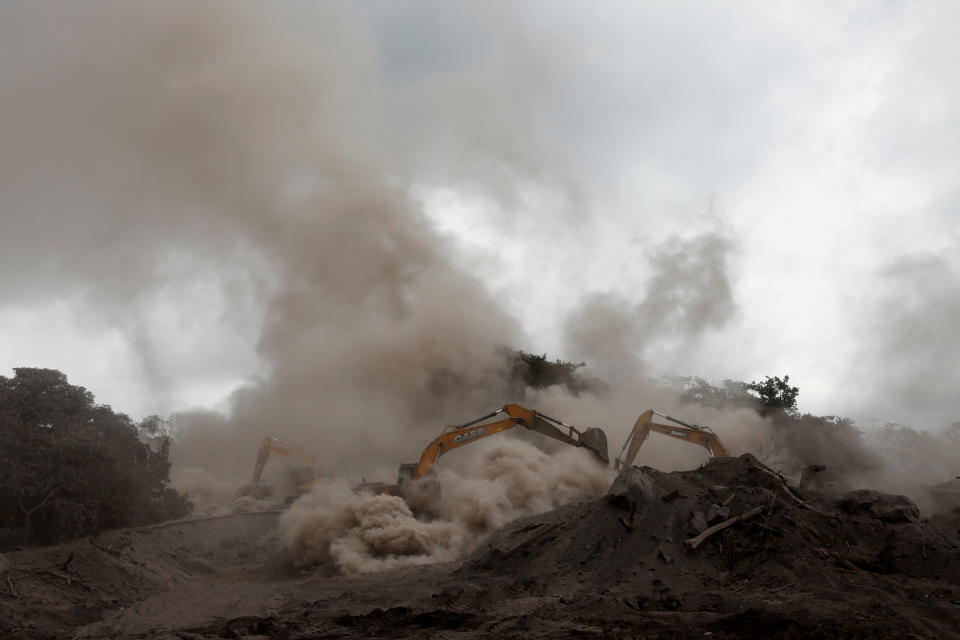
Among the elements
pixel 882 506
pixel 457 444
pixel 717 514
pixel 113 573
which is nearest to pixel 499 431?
pixel 457 444

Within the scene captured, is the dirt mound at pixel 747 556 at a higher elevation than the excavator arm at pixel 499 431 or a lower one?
lower

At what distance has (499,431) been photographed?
21766 mm

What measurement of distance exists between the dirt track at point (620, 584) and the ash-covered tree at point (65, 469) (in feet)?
10.9

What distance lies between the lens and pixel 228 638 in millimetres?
11500

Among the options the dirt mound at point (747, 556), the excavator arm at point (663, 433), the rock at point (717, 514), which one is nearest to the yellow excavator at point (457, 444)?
the excavator arm at point (663, 433)

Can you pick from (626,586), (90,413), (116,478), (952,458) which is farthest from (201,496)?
(952,458)

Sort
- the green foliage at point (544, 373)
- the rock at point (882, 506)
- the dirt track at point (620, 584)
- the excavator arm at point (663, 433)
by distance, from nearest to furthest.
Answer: the dirt track at point (620, 584) < the rock at point (882, 506) < the excavator arm at point (663, 433) < the green foliage at point (544, 373)

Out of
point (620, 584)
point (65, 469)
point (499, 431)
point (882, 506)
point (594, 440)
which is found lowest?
point (620, 584)

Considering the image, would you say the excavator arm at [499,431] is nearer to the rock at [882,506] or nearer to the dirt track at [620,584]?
the dirt track at [620,584]

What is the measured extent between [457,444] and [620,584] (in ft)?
Result: 30.2

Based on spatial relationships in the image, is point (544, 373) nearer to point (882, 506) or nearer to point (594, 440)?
point (594, 440)

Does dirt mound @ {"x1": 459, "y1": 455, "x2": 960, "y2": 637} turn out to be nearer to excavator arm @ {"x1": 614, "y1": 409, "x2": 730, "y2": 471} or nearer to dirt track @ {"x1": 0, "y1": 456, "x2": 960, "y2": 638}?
dirt track @ {"x1": 0, "y1": 456, "x2": 960, "y2": 638}

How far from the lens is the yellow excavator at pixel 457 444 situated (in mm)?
21109

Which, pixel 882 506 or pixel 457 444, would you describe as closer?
pixel 882 506
